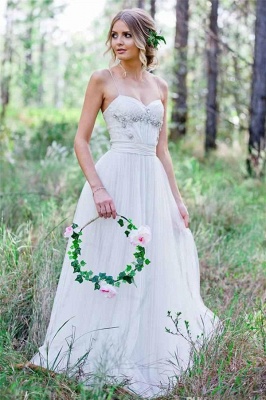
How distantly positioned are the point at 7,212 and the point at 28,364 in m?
2.79

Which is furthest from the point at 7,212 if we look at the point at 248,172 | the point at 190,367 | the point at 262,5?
the point at 262,5

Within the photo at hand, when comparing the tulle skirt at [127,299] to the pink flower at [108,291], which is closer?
the pink flower at [108,291]

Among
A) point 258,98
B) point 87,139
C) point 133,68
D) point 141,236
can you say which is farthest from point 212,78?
point 141,236

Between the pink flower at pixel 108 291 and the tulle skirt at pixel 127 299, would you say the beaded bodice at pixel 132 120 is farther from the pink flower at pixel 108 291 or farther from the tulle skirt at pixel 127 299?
the pink flower at pixel 108 291

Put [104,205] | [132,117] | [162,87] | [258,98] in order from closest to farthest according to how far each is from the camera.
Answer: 1. [104,205]
2. [132,117]
3. [162,87]
4. [258,98]

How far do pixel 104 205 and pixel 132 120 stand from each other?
0.50m

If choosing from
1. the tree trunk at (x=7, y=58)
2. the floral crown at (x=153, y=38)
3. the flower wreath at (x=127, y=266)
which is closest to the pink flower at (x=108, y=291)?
the flower wreath at (x=127, y=266)

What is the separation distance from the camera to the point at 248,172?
950cm

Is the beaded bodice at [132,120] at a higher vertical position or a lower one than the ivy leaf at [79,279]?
higher

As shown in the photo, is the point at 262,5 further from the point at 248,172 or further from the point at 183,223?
the point at 183,223

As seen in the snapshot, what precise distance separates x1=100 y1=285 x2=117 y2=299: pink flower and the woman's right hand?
0.37 metres

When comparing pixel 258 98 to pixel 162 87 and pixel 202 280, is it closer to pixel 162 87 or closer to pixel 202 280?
pixel 202 280

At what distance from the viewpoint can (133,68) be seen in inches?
143

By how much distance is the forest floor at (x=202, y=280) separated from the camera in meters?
3.14
